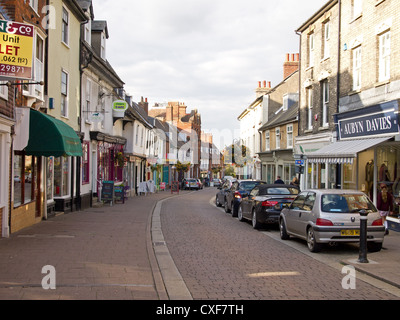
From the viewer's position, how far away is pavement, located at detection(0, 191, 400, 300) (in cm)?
642

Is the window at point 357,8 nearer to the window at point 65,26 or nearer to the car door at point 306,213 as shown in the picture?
the car door at point 306,213

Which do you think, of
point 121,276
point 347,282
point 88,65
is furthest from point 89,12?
point 347,282

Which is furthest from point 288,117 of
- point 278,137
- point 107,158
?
point 107,158

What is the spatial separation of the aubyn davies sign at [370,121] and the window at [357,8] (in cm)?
381

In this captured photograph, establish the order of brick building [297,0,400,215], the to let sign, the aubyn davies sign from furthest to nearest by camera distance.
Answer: brick building [297,0,400,215] → the aubyn davies sign → the to let sign

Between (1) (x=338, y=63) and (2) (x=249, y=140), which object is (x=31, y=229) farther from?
(2) (x=249, y=140)

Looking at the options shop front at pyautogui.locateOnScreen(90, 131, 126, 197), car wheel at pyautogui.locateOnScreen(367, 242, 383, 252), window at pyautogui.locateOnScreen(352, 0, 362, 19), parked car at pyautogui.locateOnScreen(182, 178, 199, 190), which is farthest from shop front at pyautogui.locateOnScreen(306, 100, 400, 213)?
parked car at pyautogui.locateOnScreen(182, 178, 199, 190)

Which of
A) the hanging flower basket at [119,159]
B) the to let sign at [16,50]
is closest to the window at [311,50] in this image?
the hanging flower basket at [119,159]

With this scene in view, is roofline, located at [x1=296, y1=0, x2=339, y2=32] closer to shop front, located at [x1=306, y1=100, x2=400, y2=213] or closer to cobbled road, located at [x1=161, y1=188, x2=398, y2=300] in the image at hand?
shop front, located at [x1=306, y1=100, x2=400, y2=213]

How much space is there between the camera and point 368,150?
16.3 metres

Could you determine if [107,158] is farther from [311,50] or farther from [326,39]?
[326,39]

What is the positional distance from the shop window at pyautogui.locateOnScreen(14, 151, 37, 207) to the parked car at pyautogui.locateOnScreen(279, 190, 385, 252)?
787cm

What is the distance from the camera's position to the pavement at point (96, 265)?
6418 millimetres

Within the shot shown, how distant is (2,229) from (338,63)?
1465cm
